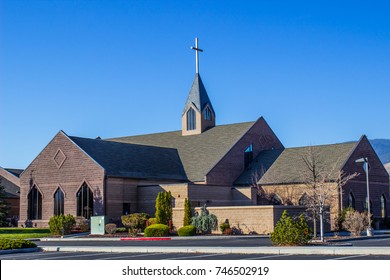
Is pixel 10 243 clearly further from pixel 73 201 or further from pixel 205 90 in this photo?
pixel 205 90

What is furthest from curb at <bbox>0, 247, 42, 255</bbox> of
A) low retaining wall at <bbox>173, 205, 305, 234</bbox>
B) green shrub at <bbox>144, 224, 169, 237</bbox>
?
low retaining wall at <bbox>173, 205, 305, 234</bbox>

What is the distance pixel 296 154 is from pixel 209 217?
16.3m

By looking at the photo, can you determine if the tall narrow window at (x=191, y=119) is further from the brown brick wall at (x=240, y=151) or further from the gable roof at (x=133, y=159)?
the brown brick wall at (x=240, y=151)

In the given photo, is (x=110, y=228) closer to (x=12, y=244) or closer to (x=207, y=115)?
(x=12, y=244)

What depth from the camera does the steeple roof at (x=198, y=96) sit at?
62688 mm

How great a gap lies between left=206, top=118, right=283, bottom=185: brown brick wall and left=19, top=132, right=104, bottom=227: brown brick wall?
32.4ft

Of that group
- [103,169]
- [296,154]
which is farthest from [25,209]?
[296,154]

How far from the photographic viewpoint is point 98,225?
44.2 meters

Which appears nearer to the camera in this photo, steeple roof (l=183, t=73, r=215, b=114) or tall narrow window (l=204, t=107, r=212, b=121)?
steeple roof (l=183, t=73, r=215, b=114)

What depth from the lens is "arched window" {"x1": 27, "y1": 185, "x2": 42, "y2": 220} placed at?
54.4 metres

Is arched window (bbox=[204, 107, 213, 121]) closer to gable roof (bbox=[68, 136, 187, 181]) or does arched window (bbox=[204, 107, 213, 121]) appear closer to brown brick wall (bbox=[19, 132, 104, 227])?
gable roof (bbox=[68, 136, 187, 181])

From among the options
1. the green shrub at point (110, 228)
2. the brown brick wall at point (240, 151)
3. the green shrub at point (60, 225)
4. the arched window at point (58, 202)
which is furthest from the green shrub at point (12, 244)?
the brown brick wall at point (240, 151)

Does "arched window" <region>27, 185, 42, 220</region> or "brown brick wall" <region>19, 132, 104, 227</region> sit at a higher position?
"brown brick wall" <region>19, 132, 104, 227</region>

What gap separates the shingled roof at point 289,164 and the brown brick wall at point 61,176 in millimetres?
13620
